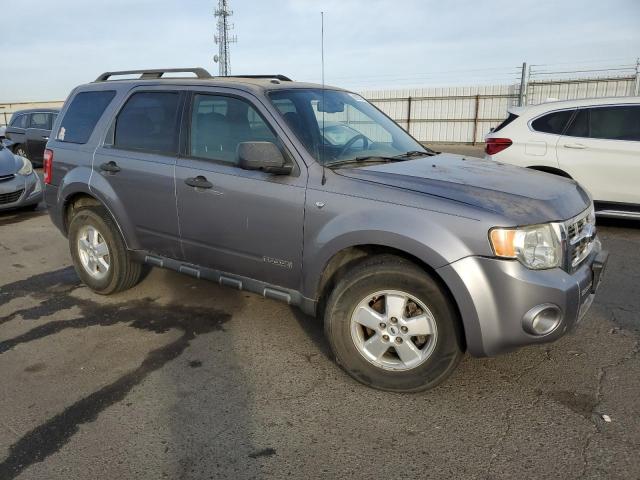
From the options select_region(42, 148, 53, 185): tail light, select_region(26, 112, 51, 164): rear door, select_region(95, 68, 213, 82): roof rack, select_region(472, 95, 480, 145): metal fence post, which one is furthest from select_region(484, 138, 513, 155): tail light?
select_region(472, 95, 480, 145): metal fence post

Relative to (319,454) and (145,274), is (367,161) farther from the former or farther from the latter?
(145,274)

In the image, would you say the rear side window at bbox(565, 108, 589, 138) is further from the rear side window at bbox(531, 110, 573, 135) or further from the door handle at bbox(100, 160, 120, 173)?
the door handle at bbox(100, 160, 120, 173)

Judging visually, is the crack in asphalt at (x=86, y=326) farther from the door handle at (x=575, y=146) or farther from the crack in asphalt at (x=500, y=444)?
the door handle at (x=575, y=146)

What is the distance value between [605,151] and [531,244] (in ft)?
15.8

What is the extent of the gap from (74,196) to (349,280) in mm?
3036

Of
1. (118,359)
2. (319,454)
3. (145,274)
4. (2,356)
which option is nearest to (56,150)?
(145,274)

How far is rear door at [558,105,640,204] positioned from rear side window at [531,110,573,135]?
0.11 metres

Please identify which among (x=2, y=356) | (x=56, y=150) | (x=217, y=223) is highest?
(x=56, y=150)

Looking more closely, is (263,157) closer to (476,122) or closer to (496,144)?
(496,144)

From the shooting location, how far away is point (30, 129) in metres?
14.9

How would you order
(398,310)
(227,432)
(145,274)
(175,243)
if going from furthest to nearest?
(145,274) → (175,243) → (398,310) → (227,432)

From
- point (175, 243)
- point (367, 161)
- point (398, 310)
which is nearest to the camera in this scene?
point (398, 310)

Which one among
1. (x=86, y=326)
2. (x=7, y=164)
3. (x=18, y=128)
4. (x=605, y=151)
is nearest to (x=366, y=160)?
(x=86, y=326)

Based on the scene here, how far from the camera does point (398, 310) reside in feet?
9.83
